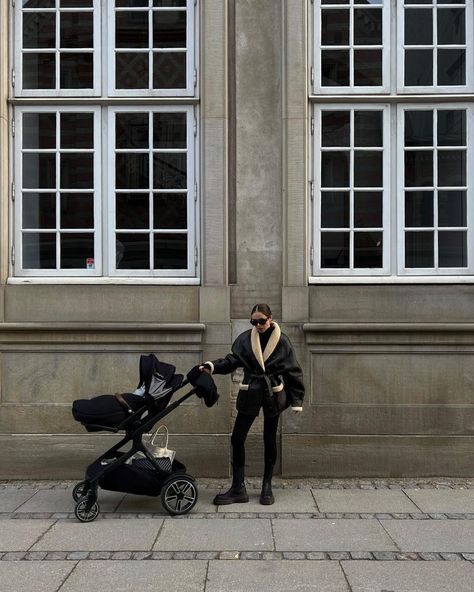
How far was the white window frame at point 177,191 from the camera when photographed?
7574mm

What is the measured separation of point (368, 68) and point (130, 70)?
2.62m

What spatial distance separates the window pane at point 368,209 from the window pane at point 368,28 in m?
A: 1.66

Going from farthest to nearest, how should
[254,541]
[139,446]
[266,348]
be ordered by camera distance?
[266,348] → [139,446] → [254,541]

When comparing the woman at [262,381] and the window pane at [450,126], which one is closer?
Answer: the woman at [262,381]

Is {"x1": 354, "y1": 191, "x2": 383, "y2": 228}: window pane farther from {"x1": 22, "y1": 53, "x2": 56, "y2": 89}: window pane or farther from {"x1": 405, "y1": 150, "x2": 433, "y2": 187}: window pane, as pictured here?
{"x1": 22, "y1": 53, "x2": 56, "y2": 89}: window pane

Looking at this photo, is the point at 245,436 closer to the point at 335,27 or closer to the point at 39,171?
the point at 39,171

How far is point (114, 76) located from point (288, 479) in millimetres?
4747

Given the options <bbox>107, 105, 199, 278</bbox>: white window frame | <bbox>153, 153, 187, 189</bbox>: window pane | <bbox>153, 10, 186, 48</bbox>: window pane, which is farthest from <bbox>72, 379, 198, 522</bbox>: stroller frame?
<bbox>153, 10, 186, 48</bbox>: window pane

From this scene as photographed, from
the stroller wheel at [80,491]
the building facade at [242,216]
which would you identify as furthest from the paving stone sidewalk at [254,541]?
the building facade at [242,216]

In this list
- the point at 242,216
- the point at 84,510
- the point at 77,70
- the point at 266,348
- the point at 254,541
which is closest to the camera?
the point at 254,541

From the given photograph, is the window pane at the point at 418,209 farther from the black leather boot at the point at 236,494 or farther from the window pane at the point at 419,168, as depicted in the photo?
the black leather boot at the point at 236,494

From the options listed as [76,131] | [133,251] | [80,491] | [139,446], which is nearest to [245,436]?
[139,446]

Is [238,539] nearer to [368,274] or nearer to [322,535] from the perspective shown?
[322,535]

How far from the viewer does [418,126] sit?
25.0 ft
